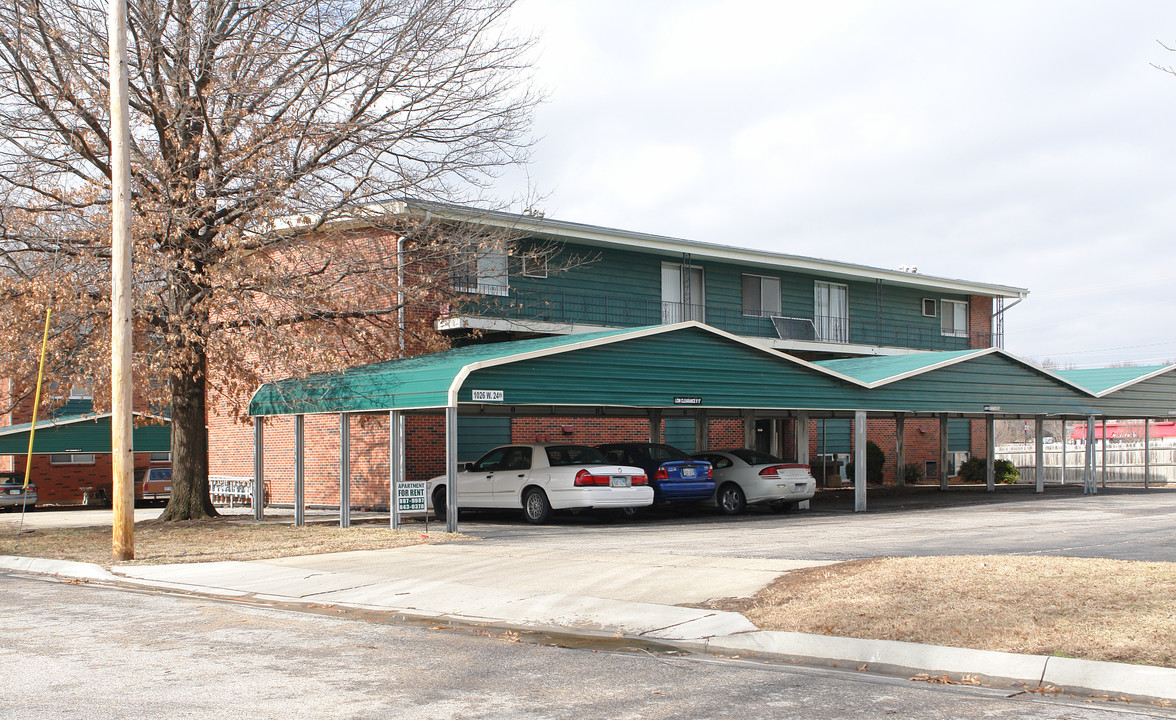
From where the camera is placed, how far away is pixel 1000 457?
45.7m

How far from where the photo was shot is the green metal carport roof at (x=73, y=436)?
114ft

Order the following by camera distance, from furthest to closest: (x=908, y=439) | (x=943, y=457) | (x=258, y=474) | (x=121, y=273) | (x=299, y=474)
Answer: (x=908, y=439), (x=943, y=457), (x=258, y=474), (x=299, y=474), (x=121, y=273)

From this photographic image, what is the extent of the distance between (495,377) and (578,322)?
10683 mm

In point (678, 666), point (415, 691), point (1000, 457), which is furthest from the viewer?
point (1000, 457)

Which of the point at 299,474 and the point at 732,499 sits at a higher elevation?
the point at 299,474

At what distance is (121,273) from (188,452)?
7.48 meters

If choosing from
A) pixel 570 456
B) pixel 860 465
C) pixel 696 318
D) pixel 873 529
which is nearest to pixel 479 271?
pixel 570 456

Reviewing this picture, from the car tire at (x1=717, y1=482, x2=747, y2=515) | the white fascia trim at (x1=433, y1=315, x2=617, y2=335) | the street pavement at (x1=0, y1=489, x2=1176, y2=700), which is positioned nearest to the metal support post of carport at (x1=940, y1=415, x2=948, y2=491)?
the street pavement at (x1=0, y1=489, x2=1176, y2=700)

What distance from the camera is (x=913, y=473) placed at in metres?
38.7

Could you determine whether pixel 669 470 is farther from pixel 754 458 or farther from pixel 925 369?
pixel 925 369

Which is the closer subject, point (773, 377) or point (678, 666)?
point (678, 666)

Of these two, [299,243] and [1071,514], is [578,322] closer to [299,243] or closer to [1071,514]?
[299,243]

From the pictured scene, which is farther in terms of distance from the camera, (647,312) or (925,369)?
(647,312)

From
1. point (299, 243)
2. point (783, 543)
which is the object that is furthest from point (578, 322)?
point (783, 543)
